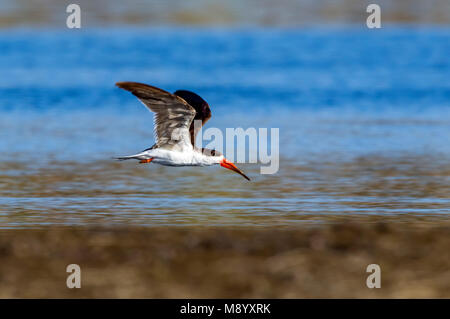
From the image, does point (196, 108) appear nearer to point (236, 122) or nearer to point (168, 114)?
point (168, 114)

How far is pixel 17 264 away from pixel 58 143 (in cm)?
608

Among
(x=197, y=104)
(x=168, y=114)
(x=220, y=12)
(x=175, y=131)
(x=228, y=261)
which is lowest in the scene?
→ (x=228, y=261)

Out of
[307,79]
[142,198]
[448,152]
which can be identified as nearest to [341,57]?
[307,79]

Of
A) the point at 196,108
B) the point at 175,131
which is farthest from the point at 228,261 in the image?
the point at 196,108

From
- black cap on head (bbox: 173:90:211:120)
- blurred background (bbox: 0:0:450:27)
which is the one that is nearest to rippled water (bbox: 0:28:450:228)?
black cap on head (bbox: 173:90:211:120)

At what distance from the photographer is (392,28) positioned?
3391 centimetres

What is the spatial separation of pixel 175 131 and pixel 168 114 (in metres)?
0.29

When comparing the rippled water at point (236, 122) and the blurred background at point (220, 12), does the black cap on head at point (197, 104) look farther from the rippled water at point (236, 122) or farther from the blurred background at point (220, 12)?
the blurred background at point (220, 12)

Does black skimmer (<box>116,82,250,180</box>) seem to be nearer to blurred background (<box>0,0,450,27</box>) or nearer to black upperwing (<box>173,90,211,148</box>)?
black upperwing (<box>173,90,211,148</box>)

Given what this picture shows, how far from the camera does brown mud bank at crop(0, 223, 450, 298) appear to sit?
8.01 metres

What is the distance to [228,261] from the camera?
28.7 feet

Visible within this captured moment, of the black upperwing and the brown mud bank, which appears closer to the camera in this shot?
the brown mud bank

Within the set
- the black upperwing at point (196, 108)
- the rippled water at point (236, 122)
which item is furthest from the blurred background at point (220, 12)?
the black upperwing at point (196, 108)
